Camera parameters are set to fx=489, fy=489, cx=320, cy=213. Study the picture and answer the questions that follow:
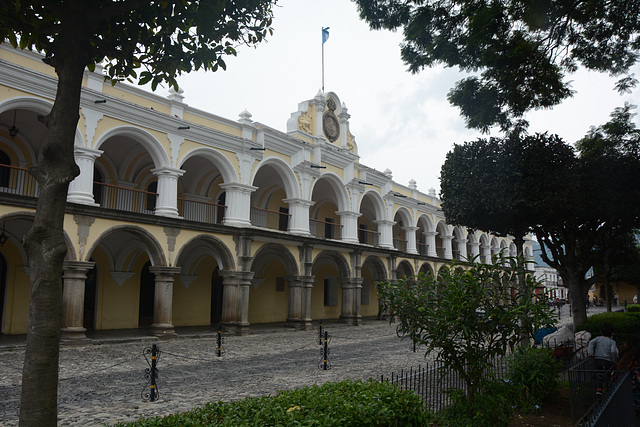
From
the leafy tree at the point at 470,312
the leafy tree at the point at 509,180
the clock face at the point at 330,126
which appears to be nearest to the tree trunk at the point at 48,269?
the leafy tree at the point at 470,312

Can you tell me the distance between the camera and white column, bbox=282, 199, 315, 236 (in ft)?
70.2

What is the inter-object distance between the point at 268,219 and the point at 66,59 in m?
20.2

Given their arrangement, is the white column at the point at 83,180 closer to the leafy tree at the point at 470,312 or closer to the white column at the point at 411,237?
the leafy tree at the point at 470,312

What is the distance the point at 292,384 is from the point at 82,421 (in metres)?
3.81

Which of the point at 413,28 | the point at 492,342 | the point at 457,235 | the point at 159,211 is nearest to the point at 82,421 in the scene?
the point at 492,342

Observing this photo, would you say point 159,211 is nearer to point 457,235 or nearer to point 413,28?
point 413,28

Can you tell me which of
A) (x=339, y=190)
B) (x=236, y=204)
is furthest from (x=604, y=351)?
(x=339, y=190)

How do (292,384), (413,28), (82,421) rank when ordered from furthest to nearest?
(292,384), (413,28), (82,421)

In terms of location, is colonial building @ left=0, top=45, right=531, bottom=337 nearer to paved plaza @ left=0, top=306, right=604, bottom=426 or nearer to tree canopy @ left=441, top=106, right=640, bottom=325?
paved plaza @ left=0, top=306, right=604, bottom=426

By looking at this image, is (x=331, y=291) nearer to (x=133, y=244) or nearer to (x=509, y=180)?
Answer: (x=133, y=244)

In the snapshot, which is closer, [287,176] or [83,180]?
[83,180]

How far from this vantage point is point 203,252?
2061 cm

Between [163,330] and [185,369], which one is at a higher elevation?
[163,330]

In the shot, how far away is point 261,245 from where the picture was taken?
19.7m
